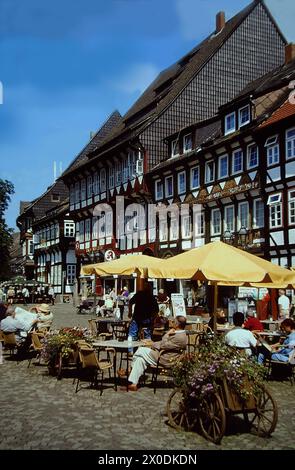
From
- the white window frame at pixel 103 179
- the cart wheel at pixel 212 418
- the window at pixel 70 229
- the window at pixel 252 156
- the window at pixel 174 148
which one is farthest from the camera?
the window at pixel 70 229

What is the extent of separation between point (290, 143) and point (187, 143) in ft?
34.5

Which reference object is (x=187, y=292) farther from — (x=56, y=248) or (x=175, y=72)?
(x=56, y=248)

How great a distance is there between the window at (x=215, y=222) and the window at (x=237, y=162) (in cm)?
274

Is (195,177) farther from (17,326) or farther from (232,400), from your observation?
(232,400)

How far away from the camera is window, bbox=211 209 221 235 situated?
31.4 meters

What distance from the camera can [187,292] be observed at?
113ft

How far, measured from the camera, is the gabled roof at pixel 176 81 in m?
38.9

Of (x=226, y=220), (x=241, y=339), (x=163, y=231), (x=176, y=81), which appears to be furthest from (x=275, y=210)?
(x=241, y=339)

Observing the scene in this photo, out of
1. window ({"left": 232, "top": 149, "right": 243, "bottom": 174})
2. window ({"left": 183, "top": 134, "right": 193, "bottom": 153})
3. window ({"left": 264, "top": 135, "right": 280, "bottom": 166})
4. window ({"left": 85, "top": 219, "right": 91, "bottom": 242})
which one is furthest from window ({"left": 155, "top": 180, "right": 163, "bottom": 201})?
window ({"left": 85, "top": 219, "right": 91, "bottom": 242})

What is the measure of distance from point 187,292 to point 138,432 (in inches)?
1100

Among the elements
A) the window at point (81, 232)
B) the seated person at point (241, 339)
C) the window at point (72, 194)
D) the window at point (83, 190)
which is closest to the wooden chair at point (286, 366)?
the seated person at point (241, 339)

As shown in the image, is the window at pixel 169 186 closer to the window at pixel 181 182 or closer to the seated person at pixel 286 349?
the window at pixel 181 182

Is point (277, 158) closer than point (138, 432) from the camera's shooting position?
No
